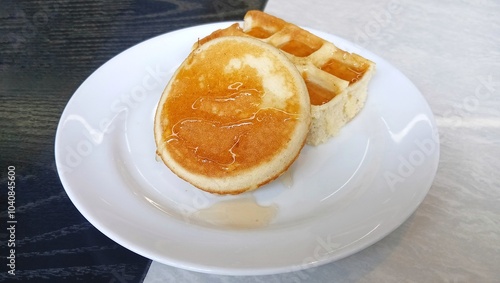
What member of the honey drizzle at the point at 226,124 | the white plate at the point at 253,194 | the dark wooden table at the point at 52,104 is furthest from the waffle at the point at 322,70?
the dark wooden table at the point at 52,104

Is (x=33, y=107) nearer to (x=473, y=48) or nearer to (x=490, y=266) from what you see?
(x=490, y=266)

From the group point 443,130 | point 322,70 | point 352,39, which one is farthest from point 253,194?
point 352,39

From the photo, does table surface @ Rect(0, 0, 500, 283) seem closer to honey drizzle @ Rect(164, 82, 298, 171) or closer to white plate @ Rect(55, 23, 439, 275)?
white plate @ Rect(55, 23, 439, 275)

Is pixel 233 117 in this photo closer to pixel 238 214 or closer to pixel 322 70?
pixel 238 214

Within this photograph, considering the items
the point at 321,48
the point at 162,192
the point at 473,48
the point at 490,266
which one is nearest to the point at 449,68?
the point at 473,48

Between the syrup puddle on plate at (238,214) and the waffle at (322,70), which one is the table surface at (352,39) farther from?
the waffle at (322,70)

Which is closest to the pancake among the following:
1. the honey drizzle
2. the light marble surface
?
the honey drizzle
